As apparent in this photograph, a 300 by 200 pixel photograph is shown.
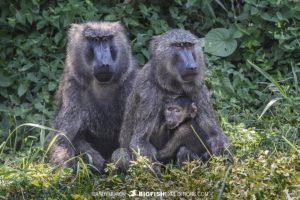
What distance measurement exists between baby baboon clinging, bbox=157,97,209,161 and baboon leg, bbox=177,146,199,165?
50mm

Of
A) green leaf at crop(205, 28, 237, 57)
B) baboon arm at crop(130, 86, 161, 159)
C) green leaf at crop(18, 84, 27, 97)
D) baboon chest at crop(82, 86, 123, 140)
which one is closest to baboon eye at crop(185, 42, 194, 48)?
baboon arm at crop(130, 86, 161, 159)

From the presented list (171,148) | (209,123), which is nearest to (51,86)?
(171,148)

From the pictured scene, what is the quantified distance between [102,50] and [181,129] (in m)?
0.93

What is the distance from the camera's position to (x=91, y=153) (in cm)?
739

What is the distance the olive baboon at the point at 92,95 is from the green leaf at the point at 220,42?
1552 mm

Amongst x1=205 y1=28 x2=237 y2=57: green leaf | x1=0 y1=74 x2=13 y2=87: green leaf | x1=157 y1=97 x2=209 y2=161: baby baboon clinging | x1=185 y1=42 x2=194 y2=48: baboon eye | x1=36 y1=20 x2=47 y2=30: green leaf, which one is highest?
x1=36 y1=20 x2=47 y2=30: green leaf

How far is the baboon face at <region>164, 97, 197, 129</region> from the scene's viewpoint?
7.00m

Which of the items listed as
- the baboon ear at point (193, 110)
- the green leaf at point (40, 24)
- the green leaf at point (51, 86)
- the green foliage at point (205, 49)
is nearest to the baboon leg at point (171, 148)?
the baboon ear at point (193, 110)

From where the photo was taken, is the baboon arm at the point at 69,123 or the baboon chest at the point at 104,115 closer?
the baboon arm at the point at 69,123

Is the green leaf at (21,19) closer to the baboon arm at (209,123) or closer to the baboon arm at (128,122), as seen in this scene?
the baboon arm at (128,122)

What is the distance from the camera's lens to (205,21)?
9.55 metres

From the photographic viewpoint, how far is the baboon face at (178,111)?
276 inches

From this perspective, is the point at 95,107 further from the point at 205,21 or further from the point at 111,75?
the point at 205,21

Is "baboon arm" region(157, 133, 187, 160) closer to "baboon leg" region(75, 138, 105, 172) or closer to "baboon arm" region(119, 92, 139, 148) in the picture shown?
"baboon arm" region(119, 92, 139, 148)
